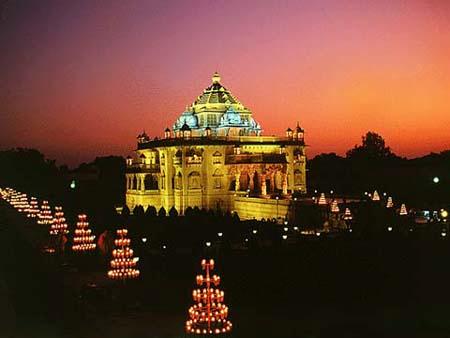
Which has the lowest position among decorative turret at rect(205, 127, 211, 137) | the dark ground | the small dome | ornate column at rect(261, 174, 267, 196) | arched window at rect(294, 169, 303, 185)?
the dark ground

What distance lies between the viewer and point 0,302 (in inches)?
883

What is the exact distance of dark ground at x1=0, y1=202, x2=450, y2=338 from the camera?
21.3 m

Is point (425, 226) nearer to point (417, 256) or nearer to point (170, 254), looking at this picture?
point (417, 256)

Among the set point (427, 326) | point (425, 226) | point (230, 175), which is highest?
point (230, 175)

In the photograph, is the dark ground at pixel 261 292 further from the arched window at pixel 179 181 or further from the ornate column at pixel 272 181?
the ornate column at pixel 272 181

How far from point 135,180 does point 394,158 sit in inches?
1807

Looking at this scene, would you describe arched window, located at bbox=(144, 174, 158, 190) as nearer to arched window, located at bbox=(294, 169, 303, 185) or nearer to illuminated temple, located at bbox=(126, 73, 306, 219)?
illuminated temple, located at bbox=(126, 73, 306, 219)

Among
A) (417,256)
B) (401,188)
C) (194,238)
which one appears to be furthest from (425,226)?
(401,188)

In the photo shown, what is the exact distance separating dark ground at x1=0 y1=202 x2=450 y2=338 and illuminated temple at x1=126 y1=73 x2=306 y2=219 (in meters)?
27.1

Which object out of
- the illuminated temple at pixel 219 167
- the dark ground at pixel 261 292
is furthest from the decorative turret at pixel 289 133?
the dark ground at pixel 261 292

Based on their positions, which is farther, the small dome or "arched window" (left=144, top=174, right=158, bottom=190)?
"arched window" (left=144, top=174, right=158, bottom=190)

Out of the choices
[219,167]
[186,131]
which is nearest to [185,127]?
[186,131]

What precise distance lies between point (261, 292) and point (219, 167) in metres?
38.5

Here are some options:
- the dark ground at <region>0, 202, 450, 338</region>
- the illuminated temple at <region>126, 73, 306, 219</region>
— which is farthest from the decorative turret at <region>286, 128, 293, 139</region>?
the dark ground at <region>0, 202, 450, 338</region>
